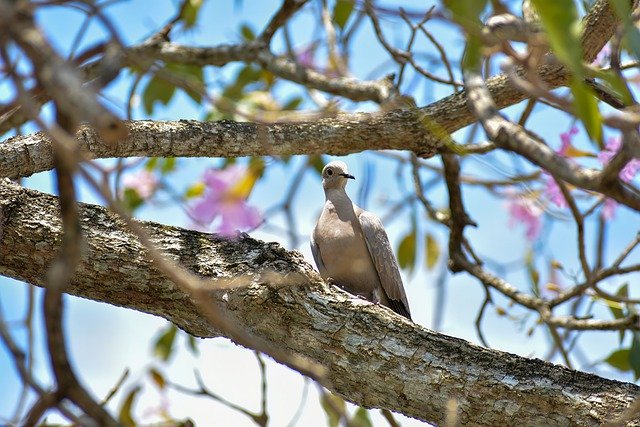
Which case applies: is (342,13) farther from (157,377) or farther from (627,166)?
(157,377)

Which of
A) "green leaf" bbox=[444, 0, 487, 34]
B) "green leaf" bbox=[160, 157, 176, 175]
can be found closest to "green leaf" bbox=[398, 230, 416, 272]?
"green leaf" bbox=[160, 157, 176, 175]

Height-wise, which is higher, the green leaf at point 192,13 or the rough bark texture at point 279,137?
the green leaf at point 192,13

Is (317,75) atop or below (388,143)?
atop

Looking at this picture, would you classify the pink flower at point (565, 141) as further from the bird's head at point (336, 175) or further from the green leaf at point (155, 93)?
the green leaf at point (155, 93)

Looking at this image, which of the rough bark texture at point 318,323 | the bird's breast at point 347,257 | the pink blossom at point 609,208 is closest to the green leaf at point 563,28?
the rough bark texture at point 318,323

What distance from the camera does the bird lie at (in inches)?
175

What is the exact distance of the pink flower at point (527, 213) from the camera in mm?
4930

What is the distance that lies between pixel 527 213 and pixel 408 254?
76cm

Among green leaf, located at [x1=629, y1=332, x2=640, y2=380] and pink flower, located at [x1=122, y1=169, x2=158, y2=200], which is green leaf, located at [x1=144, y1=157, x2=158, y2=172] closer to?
pink flower, located at [x1=122, y1=169, x2=158, y2=200]

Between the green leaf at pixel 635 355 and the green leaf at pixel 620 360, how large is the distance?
168mm

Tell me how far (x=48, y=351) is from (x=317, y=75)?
3494 mm

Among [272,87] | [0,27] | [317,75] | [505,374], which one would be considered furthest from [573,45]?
[272,87]

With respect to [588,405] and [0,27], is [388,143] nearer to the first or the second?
[588,405]

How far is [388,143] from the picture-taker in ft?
11.6
